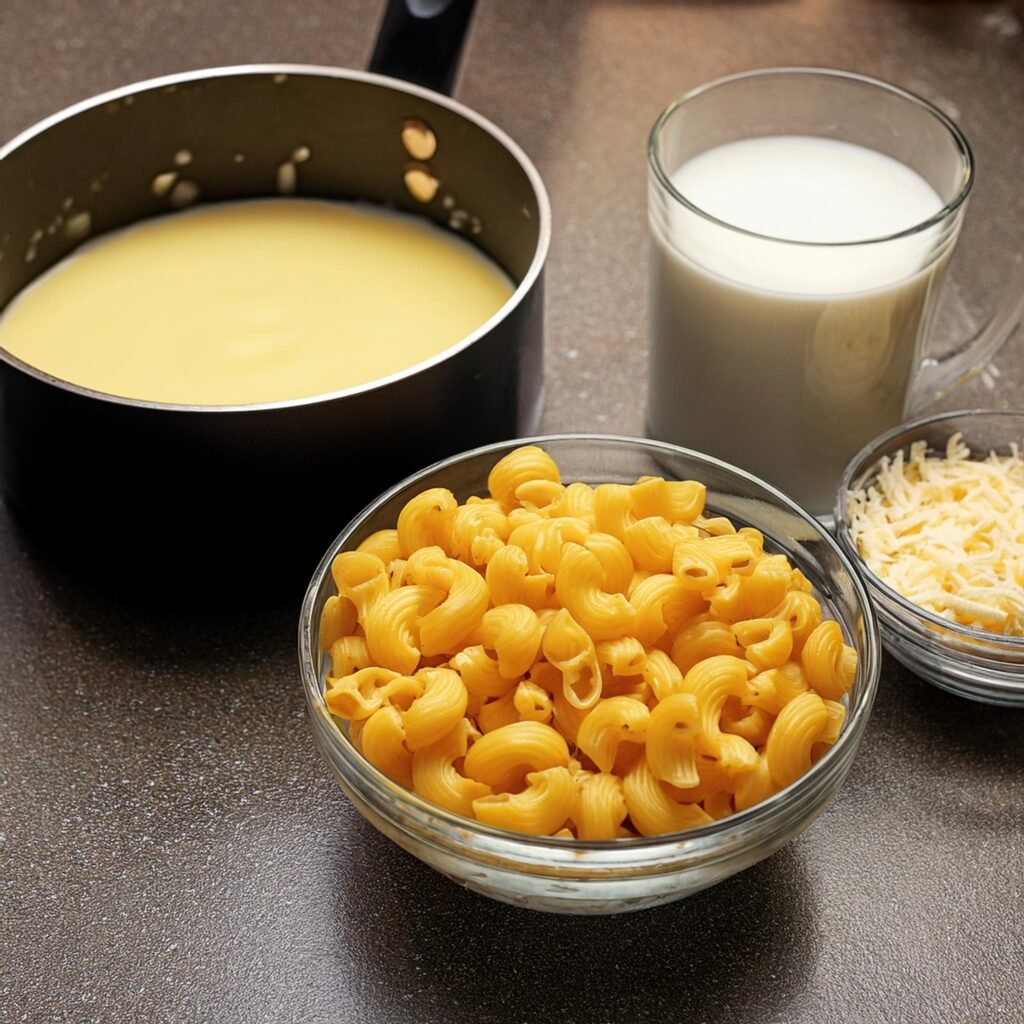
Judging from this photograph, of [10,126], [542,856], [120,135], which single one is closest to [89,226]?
[120,135]

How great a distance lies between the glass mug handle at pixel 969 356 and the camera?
1069 millimetres

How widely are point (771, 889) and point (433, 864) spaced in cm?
22

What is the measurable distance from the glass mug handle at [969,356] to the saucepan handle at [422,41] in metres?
0.44

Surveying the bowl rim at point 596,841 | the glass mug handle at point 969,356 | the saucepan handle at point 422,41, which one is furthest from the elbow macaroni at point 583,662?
the saucepan handle at point 422,41

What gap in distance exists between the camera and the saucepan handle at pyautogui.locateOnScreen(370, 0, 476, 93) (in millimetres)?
1129

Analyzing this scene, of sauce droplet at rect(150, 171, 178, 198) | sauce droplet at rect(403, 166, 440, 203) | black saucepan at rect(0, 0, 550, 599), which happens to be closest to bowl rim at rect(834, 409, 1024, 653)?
black saucepan at rect(0, 0, 550, 599)

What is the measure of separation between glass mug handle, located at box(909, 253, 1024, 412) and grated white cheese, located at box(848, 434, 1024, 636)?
9 cm

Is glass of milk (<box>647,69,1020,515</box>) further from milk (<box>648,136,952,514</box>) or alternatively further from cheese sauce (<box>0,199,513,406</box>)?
cheese sauce (<box>0,199,513,406</box>)

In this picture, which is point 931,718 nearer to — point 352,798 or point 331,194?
point 352,798

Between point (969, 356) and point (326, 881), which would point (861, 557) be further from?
point (326, 881)

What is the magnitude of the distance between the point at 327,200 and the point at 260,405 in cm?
42

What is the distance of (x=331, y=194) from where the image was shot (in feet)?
4.00

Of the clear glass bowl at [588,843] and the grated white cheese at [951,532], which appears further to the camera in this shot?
the grated white cheese at [951,532]

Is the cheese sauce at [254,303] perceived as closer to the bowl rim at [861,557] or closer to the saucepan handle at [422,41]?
the saucepan handle at [422,41]
